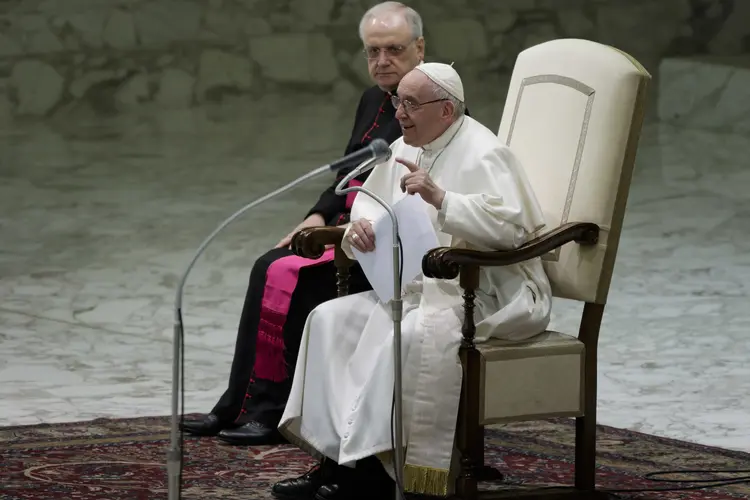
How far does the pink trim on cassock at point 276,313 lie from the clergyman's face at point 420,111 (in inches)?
35.5

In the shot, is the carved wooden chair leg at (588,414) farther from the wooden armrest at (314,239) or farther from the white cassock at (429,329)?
the wooden armrest at (314,239)

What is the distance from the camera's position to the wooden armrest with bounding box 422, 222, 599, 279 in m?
4.31

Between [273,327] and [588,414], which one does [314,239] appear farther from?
[588,414]

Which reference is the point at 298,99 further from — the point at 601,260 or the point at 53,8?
the point at 601,260

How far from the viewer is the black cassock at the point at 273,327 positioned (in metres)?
5.46

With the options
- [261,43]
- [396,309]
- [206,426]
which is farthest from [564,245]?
[261,43]

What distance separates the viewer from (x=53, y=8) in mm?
13609

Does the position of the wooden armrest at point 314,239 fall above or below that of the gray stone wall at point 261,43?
below

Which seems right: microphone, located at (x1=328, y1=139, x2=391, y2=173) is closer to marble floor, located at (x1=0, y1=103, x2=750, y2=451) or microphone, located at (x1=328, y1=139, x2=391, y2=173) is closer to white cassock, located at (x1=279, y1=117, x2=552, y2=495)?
white cassock, located at (x1=279, y1=117, x2=552, y2=495)

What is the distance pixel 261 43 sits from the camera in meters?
13.9

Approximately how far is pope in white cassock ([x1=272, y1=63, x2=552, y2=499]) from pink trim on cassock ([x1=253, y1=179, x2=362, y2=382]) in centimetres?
55

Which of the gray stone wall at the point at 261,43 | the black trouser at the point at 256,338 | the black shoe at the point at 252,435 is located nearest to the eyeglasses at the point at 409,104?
the black trouser at the point at 256,338

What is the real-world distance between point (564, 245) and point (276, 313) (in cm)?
121

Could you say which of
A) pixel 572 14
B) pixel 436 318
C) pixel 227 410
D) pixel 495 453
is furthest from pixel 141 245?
pixel 572 14
